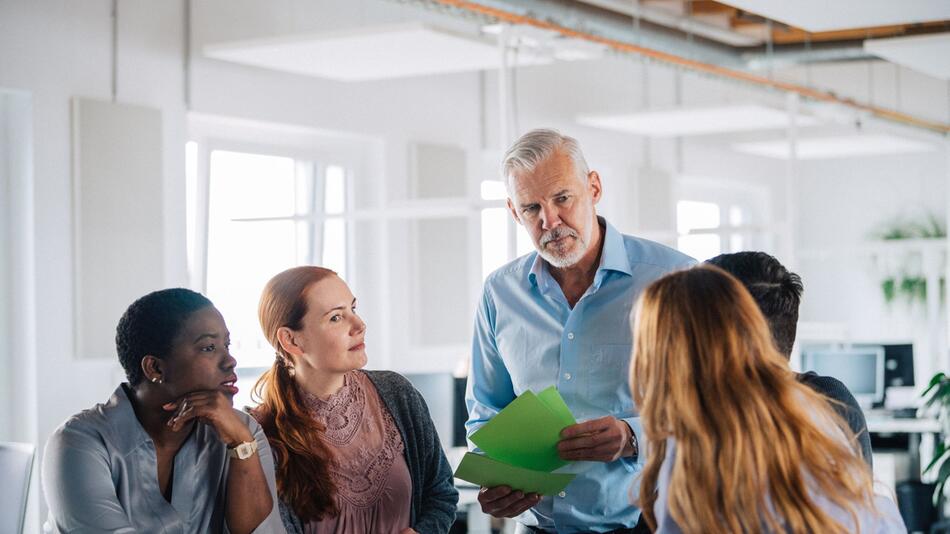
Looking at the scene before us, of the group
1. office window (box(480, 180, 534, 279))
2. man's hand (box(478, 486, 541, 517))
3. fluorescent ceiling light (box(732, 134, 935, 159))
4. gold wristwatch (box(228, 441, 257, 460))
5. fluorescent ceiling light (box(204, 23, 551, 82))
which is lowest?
man's hand (box(478, 486, 541, 517))

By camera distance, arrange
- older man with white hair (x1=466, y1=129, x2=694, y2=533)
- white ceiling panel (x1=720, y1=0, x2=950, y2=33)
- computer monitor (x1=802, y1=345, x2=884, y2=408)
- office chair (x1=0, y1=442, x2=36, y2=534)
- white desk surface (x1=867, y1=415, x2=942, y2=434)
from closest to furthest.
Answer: older man with white hair (x1=466, y1=129, x2=694, y2=533), office chair (x1=0, y1=442, x2=36, y2=534), white ceiling panel (x1=720, y1=0, x2=950, y2=33), white desk surface (x1=867, y1=415, x2=942, y2=434), computer monitor (x1=802, y1=345, x2=884, y2=408)

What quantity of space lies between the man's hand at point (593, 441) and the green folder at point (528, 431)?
0.02 m

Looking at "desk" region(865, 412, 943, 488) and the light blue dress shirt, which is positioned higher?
the light blue dress shirt

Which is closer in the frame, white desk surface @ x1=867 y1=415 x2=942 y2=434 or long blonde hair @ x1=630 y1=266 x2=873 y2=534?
long blonde hair @ x1=630 y1=266 x2=873 y2=534

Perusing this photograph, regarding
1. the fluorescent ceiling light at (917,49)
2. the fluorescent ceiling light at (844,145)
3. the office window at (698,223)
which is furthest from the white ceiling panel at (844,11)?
the office window at (698,223)

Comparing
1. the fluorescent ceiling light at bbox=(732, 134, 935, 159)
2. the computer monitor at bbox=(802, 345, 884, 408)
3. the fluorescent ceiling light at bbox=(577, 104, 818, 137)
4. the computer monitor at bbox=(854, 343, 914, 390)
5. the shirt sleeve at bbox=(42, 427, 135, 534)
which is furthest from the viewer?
the fluorescent ceiling light at bbox=(732, 134, 935, 159)

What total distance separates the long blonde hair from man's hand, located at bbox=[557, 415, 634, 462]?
66 centimetres

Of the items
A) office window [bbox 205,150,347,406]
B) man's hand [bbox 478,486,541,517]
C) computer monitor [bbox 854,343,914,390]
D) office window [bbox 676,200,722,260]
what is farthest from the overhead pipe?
man's hand [bbox 478,486,541,517]

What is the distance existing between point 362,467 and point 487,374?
42 cm

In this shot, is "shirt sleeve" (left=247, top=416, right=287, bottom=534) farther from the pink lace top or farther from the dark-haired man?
the dark-haired man

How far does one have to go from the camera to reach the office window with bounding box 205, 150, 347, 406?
23.4ft

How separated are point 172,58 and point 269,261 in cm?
164

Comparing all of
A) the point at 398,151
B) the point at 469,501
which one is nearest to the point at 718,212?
the point at 398,151

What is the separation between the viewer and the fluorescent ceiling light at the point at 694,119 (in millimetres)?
8109
